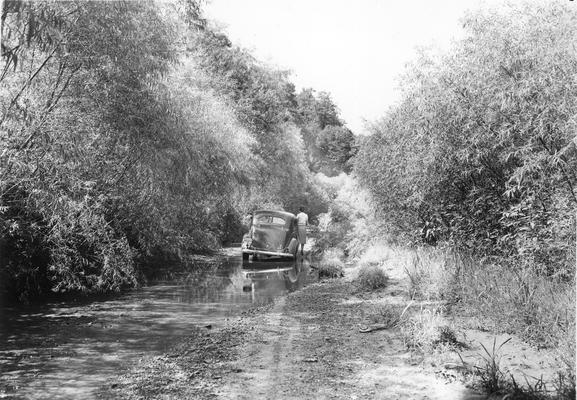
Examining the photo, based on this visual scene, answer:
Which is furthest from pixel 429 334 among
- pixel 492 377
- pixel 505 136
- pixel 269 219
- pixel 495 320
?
pixel 269 219

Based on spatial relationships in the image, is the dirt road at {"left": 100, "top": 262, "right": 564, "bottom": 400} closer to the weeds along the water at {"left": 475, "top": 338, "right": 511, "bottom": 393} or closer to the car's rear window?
the weeds along the water at {"left": 475, "top": 338, "right": 511, "bottom": 393}

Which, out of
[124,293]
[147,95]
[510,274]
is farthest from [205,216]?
[510,274]

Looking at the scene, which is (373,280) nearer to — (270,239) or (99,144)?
(99,144)

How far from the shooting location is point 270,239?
17.9 metres

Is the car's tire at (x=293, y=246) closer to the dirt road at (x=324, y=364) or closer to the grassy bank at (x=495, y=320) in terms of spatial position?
the grassy bank at (x=495, y=320)

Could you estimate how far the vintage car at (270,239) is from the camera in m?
17.7

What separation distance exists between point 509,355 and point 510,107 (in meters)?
3.62

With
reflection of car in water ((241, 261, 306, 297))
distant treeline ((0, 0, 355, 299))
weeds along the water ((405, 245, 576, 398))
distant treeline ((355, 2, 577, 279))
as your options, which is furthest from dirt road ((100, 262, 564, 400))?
reflection of car in water ((241, 261, 306, 297))

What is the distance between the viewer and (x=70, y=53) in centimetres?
779

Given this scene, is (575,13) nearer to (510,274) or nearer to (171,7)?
(510,274)

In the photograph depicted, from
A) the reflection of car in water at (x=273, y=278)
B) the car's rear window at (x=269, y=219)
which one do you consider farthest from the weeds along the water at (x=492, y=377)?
the car's rear window at (x=269, y=219)

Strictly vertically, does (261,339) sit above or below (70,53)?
below

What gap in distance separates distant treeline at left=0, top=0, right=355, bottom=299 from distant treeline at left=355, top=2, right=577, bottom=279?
4.91 metres

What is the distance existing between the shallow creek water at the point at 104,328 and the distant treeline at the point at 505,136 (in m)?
4.45
